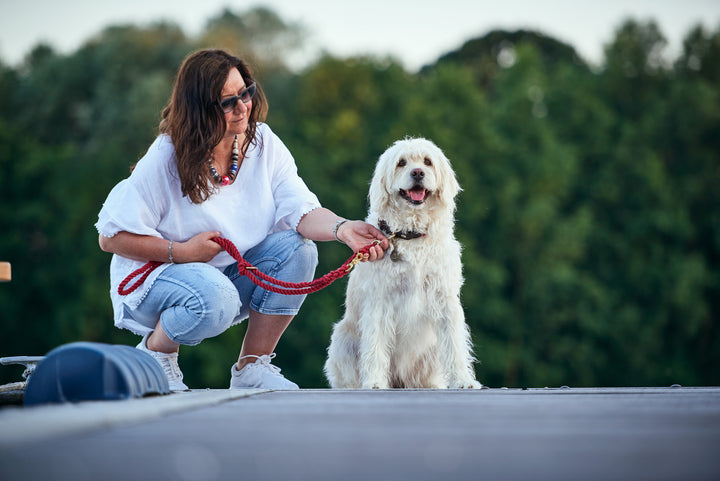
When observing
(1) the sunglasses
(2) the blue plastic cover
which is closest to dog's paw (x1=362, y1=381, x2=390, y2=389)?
(1) the sunglasses

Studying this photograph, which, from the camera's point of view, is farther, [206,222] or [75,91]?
[75,91]

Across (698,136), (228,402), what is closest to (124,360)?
(228,402)

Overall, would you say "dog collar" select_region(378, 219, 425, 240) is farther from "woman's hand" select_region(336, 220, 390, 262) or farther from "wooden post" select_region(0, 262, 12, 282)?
"wooden post" select_region(0, 262, 12, 282)

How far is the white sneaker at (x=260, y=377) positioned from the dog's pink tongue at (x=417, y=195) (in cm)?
101

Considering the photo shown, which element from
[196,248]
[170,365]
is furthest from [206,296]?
[170,365]

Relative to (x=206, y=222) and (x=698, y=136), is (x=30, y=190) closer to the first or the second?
(x=698, y=136)

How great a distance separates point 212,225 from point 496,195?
19112 mm

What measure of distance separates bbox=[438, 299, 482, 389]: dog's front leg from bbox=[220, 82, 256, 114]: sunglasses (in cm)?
134

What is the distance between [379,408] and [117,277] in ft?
6.45

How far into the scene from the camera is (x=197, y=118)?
3.87 meters

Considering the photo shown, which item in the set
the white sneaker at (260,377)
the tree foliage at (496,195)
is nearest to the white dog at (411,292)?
the white sneaker at (260,377)

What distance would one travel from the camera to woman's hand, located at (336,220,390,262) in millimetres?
4070

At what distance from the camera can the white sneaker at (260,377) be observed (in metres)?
3.95

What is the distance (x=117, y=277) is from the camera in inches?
157
